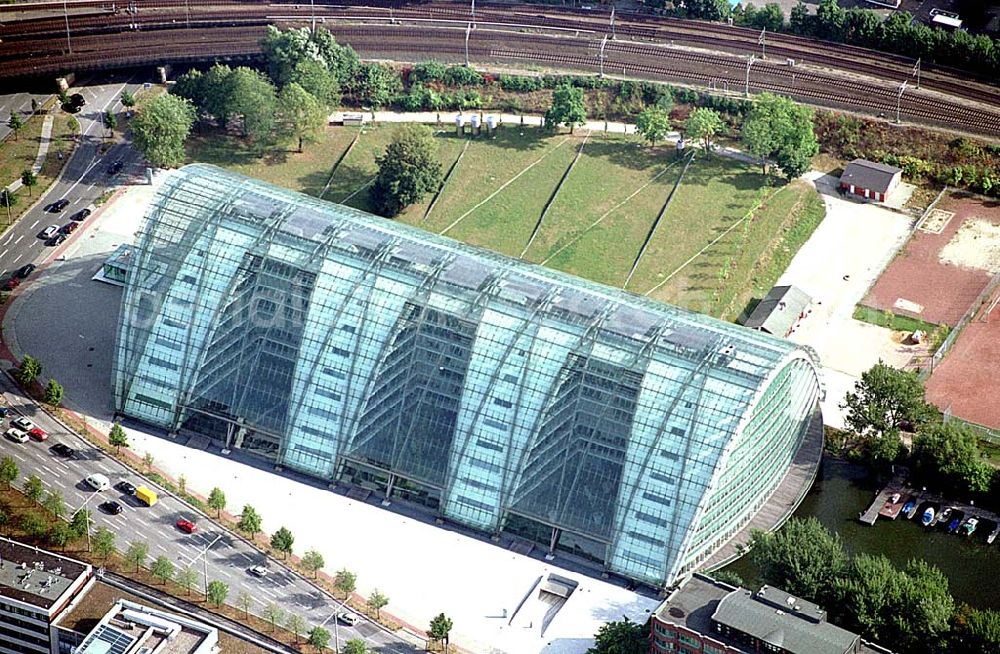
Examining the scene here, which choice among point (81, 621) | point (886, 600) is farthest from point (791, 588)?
point (81, 621)

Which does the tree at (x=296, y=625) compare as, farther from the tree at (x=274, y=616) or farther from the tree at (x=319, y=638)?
the tree at (x=319, y=638)

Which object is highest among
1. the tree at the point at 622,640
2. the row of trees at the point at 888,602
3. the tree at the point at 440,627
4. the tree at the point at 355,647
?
the row of trees at the point at 888,602

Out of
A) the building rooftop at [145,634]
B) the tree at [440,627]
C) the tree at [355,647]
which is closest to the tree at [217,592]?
the building rooftop at [145,634]

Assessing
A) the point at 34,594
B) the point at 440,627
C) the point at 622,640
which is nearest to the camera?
the point at 622,640

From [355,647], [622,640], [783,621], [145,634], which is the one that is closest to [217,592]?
[145,634]

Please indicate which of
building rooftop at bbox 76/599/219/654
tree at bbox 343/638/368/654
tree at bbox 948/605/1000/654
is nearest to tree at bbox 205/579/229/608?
building rooftop at bbox 76/599/219/654

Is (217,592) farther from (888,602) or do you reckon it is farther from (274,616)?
(888,602)
